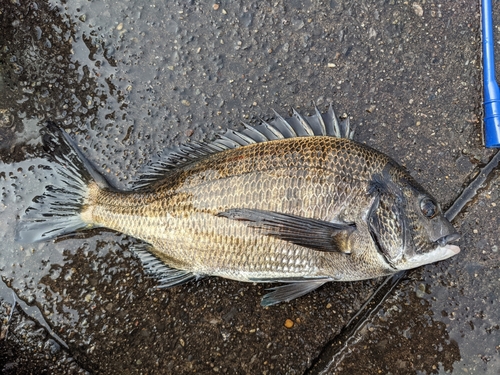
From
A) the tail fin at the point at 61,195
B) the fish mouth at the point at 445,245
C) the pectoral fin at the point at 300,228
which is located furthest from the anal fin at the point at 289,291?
the tail fin at the point at 61,195

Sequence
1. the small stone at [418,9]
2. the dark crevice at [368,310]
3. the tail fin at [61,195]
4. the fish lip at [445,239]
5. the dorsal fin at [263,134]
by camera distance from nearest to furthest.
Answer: the fish lip at [445,239], the dorsal fin at [263,134], the tail fin at [61,195], the dark crevice at [368,310], the small stone at [418,9]

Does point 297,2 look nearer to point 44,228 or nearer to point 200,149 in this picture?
point 200,149

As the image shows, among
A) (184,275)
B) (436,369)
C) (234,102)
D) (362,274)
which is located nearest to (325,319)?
(362,274)

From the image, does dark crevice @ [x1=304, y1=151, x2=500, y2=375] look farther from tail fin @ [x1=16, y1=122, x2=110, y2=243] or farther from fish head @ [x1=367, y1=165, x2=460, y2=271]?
tail fin @ [x1=16, y1=122, x2=110, y2=243]

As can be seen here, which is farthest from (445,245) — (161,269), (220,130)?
(161,269)

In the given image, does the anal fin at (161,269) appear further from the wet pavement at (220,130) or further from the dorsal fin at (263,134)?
the dorsal fin at (263,134)

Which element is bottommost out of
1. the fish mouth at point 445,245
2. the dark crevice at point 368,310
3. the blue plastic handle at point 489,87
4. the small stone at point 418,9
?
the dark crevice at point 368,310

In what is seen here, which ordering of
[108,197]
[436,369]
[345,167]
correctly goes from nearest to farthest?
[345,167]
[108,197]
[436,369]

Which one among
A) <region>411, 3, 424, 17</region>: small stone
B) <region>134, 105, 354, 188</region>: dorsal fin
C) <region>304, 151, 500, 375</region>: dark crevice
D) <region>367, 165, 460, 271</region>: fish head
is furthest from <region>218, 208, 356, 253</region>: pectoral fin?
<region>411, 3, 424, 17</region>: small stone
